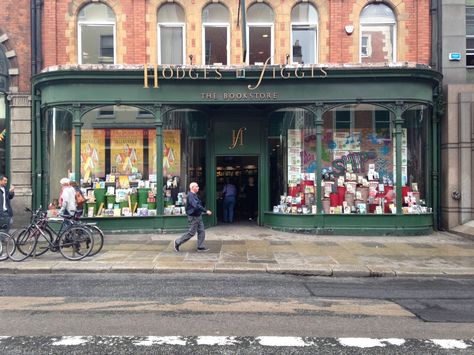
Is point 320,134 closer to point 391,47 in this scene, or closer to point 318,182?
point 318,182

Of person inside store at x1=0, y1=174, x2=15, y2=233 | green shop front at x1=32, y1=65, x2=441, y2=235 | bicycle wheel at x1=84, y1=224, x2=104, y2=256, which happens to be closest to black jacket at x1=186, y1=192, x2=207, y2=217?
bicycle wheel at x1=84, y1=224, x2=104, y2=256

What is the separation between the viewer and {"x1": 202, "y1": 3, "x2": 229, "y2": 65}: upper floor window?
15.3 meters

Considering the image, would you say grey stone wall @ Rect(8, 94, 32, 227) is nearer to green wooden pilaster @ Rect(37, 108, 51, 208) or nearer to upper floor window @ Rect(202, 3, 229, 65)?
green wooden pilaster @ Rect(37, 108, 51, 208)

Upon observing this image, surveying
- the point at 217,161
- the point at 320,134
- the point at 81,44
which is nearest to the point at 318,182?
the point at 320,134

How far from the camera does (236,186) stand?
54.7ft

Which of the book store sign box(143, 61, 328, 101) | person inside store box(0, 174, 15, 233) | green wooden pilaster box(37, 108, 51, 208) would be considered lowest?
person inside store box(0, 174, 15, 233)

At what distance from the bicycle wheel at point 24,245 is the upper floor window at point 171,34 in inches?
279

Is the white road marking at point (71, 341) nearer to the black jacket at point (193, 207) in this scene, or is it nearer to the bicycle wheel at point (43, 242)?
the bicycle wheel at point (43, 242)

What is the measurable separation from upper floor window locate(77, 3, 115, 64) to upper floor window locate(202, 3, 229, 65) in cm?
299

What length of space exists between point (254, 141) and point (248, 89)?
2.05 metres

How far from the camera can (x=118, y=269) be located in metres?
9.59

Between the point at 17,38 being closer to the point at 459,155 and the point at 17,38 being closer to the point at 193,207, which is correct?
the point at 193,207

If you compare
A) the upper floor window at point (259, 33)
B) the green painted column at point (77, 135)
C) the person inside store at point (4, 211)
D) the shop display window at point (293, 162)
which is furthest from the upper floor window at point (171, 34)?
the person inside store at point (4, 211)

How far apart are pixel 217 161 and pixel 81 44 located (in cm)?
581
